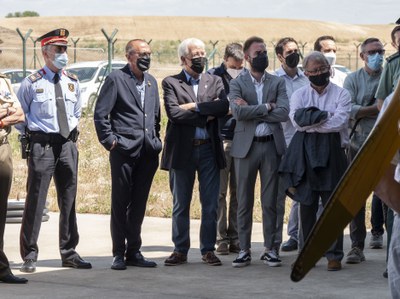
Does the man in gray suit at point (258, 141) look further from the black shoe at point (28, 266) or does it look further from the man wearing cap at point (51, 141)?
the black shoe at point (28, 266)

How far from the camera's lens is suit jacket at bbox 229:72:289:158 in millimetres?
9289

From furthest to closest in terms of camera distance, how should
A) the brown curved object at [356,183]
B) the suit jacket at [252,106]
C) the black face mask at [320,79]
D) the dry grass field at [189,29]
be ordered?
1. the dry grass field at [189,29]
2. the suit jacket at [252,106]
3. the black face mask at [320,79]
4. the brown curved object at [356,183]

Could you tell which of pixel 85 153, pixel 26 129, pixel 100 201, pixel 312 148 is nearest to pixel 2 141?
pixel 26 129

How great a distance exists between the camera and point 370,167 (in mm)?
3244

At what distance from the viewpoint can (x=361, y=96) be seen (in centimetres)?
959

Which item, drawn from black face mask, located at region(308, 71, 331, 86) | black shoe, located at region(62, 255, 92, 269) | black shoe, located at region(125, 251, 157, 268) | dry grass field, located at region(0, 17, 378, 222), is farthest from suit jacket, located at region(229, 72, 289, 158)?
dry grass field, located at region(0, 17, 378, 222)

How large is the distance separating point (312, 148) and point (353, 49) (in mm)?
81668

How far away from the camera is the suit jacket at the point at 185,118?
30.6ft

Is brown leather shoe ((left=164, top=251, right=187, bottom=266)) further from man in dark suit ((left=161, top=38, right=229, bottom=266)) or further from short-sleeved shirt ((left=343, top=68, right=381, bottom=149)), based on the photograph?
short-sleeved shirt ((left=343, top=68, right=381, bottom=149))

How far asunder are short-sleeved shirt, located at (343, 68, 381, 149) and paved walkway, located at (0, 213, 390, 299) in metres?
1.19

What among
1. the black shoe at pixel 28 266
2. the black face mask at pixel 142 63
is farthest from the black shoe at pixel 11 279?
the black face mask at pixel 142 63

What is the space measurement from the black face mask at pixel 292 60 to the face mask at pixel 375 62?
32.0 inches

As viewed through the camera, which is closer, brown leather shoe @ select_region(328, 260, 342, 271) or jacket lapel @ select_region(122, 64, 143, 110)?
brown leather shoe @ select_region(328, 260, 342, 271)

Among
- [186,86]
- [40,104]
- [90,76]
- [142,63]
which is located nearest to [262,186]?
[186,86]
